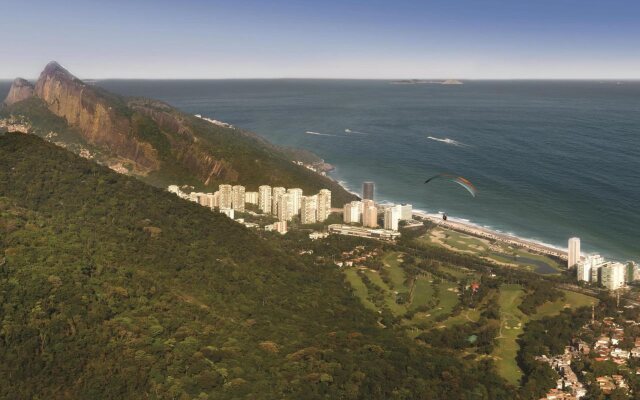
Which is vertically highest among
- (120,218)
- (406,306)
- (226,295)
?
(120,218)

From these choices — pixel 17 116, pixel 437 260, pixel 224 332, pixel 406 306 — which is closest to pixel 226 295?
pixel 224 332

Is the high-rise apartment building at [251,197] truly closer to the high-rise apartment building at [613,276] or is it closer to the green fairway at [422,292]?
the green fairway at [422,292]

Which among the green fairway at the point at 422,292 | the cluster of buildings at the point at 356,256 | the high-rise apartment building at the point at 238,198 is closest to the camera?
the green fairway at the point at 422,292

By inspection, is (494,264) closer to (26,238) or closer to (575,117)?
(26,238)

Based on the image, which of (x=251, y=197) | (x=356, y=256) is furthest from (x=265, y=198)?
(x=356, y=256)

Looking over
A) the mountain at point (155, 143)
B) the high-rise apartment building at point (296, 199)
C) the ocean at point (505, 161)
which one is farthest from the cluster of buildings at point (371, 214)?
the ocean at point (505, 161)

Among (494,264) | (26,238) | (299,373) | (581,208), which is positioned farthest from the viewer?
(581,208)
